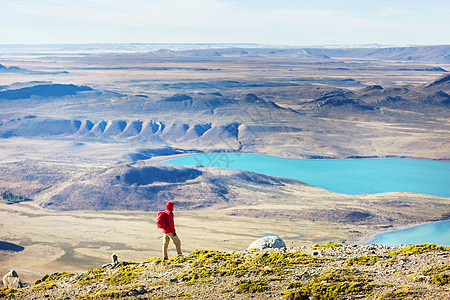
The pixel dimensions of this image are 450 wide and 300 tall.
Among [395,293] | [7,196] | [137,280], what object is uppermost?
[395,293]

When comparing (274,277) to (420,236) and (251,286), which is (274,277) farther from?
(420,236)

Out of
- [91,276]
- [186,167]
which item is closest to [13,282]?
[91,276]

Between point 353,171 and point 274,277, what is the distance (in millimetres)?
59650

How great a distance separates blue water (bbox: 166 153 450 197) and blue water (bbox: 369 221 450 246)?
15208mm

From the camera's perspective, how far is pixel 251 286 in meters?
10.5

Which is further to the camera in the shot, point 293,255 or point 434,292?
point 293,255

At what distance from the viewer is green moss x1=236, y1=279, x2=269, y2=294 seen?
1038cm

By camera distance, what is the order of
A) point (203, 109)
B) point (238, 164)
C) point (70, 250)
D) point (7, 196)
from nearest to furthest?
point (70, 250) < point (7, 196) < point (238, 164) < point (203, 109)

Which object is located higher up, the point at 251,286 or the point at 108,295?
the point at 251,286

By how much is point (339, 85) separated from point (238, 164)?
344 feet

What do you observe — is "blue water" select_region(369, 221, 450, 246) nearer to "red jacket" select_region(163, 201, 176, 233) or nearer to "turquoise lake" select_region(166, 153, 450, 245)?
"turquoise lake" select_region(166, 153, 450, 245)

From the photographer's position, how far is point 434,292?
9023 mm

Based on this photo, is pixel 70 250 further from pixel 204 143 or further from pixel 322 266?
pixel 204 143

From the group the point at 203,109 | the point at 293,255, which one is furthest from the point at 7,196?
the point at 203,109
